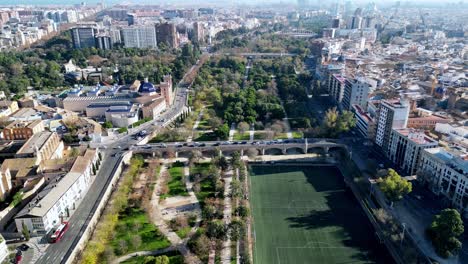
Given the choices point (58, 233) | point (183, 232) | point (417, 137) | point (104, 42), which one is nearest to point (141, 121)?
point (183, 232)

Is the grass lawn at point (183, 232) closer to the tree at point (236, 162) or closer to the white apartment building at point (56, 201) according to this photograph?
the white apartment building at point (56, 201)

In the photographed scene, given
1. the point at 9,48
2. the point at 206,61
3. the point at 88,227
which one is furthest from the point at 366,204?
the point at 9,48

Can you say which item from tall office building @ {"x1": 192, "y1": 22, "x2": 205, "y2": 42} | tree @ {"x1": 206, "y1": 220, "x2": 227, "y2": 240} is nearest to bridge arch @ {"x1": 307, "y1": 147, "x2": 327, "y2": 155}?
tree @ {"x1": 206, "y1": 220, "x2": 227, "y2": 240}

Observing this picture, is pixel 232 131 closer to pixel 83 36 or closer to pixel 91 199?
pixel 91 199

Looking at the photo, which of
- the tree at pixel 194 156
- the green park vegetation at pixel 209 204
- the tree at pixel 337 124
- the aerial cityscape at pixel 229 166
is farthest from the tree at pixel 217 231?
the tree at pixel 337 124

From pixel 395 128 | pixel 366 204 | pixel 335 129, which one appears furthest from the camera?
pixel 335 129

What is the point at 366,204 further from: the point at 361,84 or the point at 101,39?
the point at 101,39

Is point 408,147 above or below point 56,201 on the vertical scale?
above
